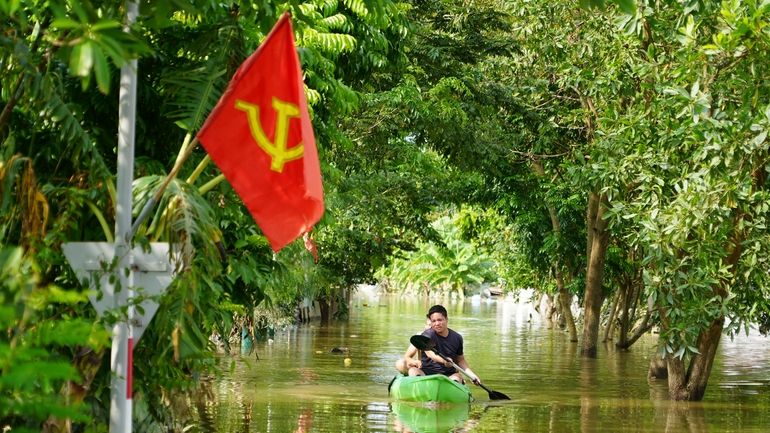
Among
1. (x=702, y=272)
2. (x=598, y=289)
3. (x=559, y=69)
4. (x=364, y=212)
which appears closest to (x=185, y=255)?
(x=702, y=272)

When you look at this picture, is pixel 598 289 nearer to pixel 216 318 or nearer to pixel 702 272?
pixel 702 272

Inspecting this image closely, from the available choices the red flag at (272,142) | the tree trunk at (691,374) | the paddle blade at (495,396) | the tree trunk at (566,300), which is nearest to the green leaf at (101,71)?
the red flag at (272,142)

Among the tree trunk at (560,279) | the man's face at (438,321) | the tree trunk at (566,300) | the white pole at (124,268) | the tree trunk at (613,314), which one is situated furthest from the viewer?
the tree trunk at (566,300)

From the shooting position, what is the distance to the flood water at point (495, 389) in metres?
17.0

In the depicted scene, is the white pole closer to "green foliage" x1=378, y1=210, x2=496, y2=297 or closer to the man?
the man

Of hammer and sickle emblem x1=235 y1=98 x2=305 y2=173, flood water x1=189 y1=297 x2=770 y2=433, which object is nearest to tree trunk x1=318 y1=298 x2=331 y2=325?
flood water x1=189 y1=297 x2=770 y2=433

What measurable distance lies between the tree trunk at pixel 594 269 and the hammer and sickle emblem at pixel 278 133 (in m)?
23.5

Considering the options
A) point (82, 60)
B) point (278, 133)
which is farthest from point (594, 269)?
point (82, 60)

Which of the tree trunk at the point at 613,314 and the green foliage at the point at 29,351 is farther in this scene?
the tree trunk at the point at 613,314

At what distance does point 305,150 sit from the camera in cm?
747

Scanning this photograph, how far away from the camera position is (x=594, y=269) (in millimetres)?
32125

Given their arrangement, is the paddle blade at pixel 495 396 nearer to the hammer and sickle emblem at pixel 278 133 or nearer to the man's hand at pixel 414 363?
the man's hand at pixel 414 363

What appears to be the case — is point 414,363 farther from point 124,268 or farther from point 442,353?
point 124,268

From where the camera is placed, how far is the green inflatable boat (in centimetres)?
1889
